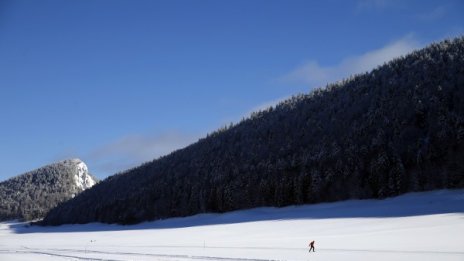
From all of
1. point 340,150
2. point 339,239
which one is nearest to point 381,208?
point 340,150

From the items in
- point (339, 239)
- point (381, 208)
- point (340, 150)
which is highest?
point (340, 150)

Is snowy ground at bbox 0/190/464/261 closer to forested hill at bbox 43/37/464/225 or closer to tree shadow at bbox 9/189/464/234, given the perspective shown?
tree shadow at bbox 9/189/464/234

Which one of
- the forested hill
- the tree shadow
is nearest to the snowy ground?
the tree shadow

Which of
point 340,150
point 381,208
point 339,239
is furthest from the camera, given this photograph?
point 340,150

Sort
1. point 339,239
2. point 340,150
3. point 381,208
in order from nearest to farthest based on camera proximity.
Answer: point 339,239 < point 381,208 < point 340,150

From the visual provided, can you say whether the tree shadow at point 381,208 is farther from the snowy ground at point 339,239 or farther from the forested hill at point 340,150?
the forested hill at point 340,150

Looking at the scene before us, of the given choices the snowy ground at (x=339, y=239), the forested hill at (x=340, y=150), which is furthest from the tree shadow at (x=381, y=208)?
the forested hill at (x=340, y=150)

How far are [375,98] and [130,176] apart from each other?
84.8 metres

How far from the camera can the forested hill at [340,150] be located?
54969mm

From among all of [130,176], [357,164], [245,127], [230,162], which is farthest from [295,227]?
[130,176]

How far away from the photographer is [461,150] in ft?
168

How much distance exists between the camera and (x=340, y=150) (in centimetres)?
6512

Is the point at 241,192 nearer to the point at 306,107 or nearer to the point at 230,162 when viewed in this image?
the point at 230,162

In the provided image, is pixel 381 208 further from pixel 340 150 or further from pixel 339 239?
pixel 339 239
